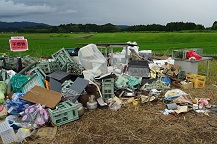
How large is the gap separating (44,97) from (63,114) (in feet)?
2.14

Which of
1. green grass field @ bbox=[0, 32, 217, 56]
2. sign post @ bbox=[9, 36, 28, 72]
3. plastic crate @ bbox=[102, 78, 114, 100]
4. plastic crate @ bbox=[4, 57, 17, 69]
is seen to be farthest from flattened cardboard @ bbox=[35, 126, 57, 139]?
green grass field @ bbox=[0, 32, 217, 56]

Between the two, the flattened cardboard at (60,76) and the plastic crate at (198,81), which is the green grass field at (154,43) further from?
the flattened cardboard at (60,76)

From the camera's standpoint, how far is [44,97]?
4.51 m

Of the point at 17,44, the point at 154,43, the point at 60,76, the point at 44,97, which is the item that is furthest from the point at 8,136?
the point at 154,43

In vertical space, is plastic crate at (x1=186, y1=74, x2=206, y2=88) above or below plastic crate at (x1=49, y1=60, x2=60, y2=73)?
below

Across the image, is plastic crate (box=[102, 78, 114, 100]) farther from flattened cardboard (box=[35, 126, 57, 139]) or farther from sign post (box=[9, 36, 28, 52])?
sign post (box=[9, 36, 28, 52])

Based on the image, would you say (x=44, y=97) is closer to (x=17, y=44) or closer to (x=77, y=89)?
(x=77, y=89)

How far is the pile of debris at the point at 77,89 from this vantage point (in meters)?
4.12

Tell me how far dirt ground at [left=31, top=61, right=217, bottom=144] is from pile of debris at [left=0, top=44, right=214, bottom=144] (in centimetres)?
17

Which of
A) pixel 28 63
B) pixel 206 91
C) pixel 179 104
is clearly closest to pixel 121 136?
pixel 179 104

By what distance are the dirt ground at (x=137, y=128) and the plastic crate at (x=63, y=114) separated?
0.31 ft

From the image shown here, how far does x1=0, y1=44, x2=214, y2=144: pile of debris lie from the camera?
412 cm

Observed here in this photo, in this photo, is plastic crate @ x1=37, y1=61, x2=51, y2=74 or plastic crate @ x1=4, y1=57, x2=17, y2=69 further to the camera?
plastic crate @ x1=4, y1=57, x2=17, y2=69

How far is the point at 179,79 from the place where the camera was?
6578 millimetres
